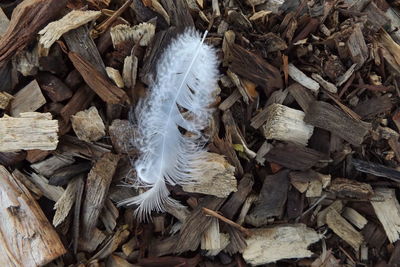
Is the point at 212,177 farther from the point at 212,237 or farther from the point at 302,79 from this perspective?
the point at 302,79

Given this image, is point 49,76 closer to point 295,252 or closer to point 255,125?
point 255,125

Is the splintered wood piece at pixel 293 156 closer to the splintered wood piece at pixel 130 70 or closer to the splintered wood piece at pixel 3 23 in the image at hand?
the splintered wood piece at pixel 130 70

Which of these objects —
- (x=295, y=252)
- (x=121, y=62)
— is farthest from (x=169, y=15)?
(x=295, y=252)

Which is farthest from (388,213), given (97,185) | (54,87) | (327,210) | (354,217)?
(54,87)

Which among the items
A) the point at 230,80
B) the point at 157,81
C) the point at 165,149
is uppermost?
the point at 157,81

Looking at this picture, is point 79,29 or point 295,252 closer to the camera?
point 79,29

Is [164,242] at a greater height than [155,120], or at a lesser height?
lesser
